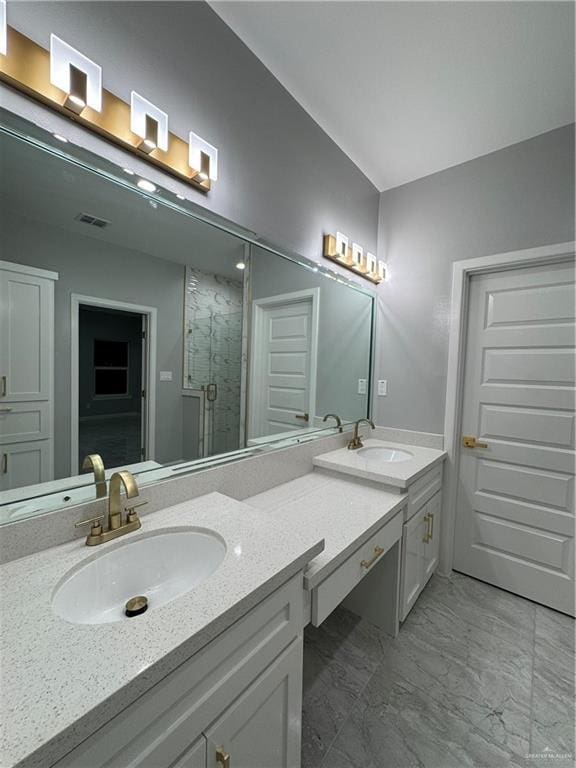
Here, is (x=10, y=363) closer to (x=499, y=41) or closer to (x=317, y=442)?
(x=317, y=442)

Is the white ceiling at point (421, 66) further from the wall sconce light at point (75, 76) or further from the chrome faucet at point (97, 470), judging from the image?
the chrome faucet at point (97, 470)

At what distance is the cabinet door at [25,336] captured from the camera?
85cm

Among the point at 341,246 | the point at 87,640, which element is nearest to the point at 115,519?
the point at 87,640

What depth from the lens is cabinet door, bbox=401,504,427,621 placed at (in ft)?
5.45

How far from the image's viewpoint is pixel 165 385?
1244mm

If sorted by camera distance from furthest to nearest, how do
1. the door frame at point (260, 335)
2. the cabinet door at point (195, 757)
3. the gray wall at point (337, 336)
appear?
the gray wall at point (337, 336)
the door frame at point (260, 335)
the cabinet door at point (195, 757)

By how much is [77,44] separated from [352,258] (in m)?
1.58

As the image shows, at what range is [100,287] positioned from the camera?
104 centimetres

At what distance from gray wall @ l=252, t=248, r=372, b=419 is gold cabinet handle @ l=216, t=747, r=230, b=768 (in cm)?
154

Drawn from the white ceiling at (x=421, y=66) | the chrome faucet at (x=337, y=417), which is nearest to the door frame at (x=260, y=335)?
the chrome faucet at (x=337, y=417)

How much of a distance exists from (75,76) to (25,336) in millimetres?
759

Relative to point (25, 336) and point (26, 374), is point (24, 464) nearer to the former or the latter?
point (26, 374)

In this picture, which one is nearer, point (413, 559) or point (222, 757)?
point (222, 757)

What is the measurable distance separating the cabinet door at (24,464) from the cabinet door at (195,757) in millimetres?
744
